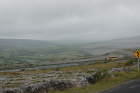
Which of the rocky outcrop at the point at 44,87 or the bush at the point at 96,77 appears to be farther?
the bush at the point at 96,77

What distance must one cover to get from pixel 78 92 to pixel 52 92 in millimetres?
3590

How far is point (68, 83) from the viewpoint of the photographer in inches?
805

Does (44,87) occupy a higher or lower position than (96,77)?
lower

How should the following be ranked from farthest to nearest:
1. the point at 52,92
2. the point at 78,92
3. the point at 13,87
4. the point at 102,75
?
the point at 102,75, the point at 13,87, the point at 52,92, the point at 78,92

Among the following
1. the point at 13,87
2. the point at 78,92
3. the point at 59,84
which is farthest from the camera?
the point at 59,84

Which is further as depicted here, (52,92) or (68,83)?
(68,83)

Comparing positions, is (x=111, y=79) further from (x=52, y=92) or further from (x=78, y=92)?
(x=52, y=92)

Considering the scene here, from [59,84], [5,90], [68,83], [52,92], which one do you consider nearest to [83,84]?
[68,83]

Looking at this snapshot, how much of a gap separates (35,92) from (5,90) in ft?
12.5

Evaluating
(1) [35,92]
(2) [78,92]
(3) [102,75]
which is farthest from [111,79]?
(1) [35,92]

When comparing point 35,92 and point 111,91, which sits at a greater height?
point 111,91

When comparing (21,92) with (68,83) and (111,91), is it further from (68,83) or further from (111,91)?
(111,91)

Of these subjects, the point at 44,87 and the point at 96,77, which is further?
the point at 96,77

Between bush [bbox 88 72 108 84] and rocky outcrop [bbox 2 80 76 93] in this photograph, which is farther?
bush [bbox 88 72 108 84]
